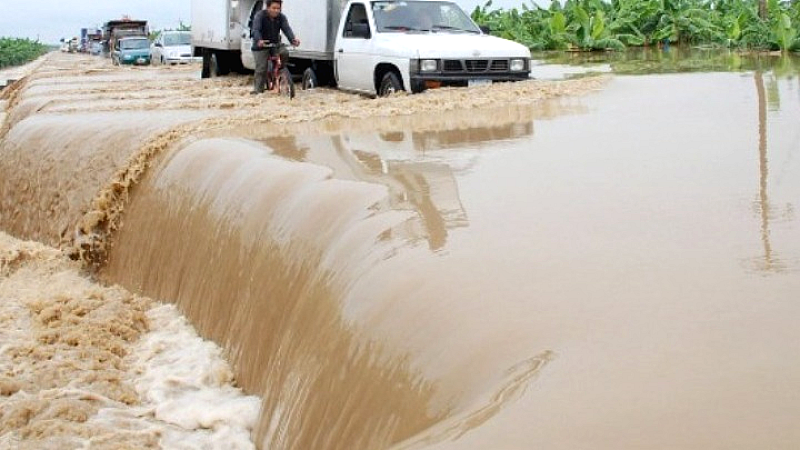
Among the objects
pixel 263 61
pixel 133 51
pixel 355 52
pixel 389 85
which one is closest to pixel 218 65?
pixel 263 61

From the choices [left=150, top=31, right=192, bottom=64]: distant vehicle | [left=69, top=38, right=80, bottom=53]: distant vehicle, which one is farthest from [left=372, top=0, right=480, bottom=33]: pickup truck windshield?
[left=69, top=38, right=80, bottom=53]: distant vehicle

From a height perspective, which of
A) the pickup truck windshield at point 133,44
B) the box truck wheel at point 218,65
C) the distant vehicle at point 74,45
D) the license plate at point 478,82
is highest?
the distant vehicle at point 74,45

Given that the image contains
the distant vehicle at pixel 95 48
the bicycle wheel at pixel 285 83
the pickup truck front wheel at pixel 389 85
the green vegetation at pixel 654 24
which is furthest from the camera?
the distant vehicle at pixel 95 48

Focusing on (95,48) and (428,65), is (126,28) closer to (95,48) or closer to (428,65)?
(95,48)

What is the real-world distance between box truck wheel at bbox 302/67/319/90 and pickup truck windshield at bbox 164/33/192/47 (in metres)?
21.1

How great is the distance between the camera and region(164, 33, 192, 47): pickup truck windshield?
1474 inches

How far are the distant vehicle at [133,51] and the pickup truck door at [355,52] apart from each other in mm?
27755

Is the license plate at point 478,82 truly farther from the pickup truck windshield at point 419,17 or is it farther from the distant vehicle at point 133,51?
the distant vehicle at point 133,51

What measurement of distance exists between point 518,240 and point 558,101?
7161 mm

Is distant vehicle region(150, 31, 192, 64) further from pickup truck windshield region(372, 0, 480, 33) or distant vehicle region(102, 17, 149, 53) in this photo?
pickup truck windshield region(372, 0, 480, 33)

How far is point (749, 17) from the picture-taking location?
1121 inches

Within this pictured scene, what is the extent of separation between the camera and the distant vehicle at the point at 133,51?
41.8 m

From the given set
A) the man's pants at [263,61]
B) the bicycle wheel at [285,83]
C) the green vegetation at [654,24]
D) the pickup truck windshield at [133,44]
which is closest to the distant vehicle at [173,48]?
the pickup truck windshield at [133,44]

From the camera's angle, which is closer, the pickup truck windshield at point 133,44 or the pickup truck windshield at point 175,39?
the pickup truck windshield at point 175,39
